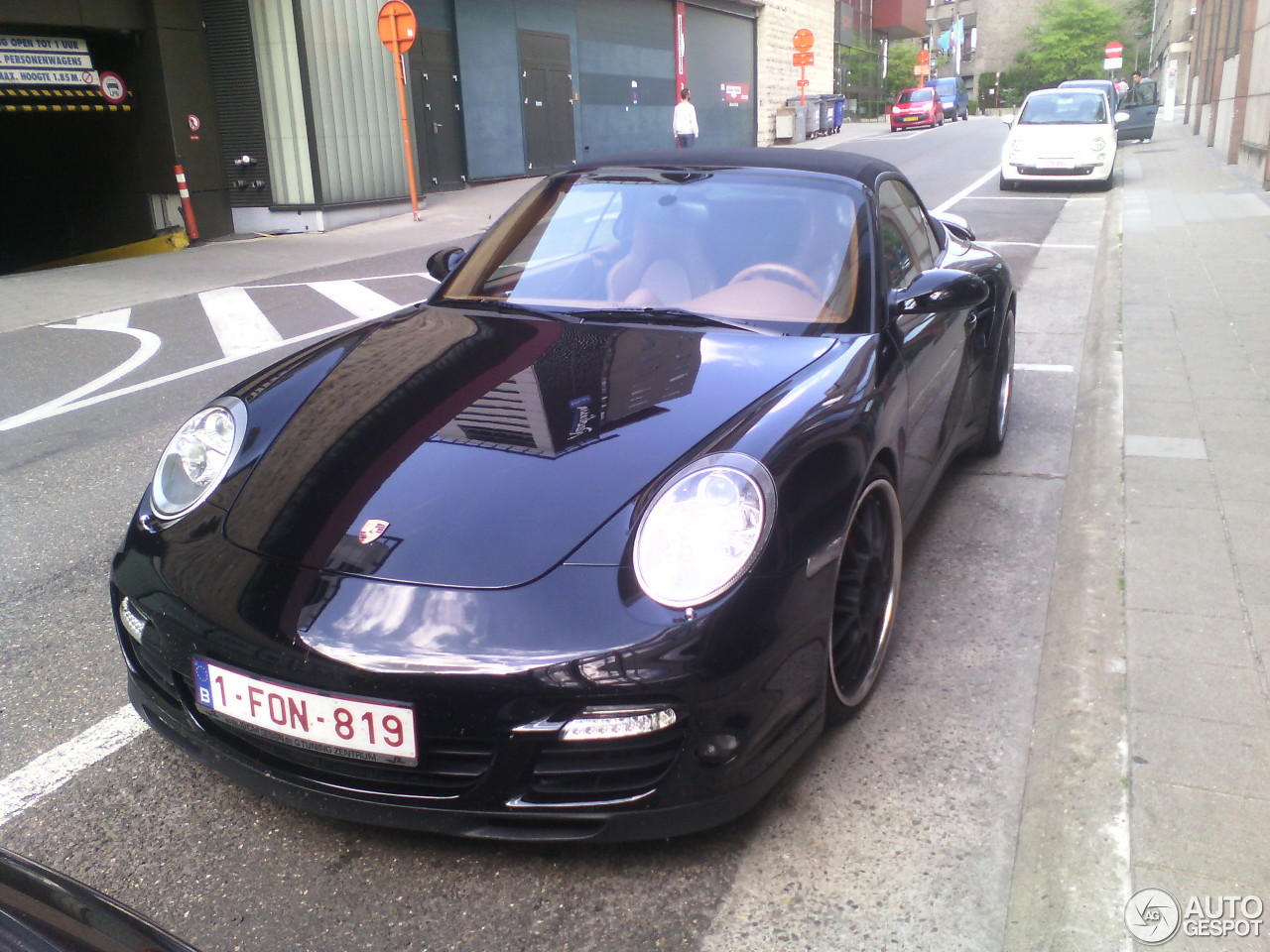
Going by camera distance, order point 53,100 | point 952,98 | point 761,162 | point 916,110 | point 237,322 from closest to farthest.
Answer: point 761,162 < point 237,322 < point 53,100 < point 916,110 < point 952,98

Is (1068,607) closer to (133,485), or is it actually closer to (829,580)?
(829,580)

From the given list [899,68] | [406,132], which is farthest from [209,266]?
[899,68]

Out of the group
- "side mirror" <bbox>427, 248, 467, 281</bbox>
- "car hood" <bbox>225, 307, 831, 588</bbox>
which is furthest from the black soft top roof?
"car hood" <bbox>225, 307, 831, 588</bbox>

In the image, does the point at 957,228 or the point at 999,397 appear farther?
the point at 957,228

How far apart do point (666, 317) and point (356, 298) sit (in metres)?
7.18

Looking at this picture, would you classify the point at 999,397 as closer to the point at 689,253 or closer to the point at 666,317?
the point at 689,253

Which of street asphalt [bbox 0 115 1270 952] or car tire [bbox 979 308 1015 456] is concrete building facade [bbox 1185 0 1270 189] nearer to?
street asphalt [bbox 0 115 1270 952]

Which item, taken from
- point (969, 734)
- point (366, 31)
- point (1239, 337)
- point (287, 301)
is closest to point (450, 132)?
point (366, 31)

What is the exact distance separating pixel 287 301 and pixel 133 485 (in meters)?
5.33

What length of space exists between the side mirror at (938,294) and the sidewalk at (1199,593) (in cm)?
105

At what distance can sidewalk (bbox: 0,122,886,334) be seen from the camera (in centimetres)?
980

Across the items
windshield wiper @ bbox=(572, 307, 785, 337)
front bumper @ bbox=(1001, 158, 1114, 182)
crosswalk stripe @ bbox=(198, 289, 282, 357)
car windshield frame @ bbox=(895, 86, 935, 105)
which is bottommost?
crosswalk stripe @ bbox=(198, 289, 282, 357)

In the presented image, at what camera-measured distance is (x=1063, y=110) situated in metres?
17.2

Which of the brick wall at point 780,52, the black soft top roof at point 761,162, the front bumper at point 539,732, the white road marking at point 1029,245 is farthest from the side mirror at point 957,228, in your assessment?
the brick wall at point 780,52
